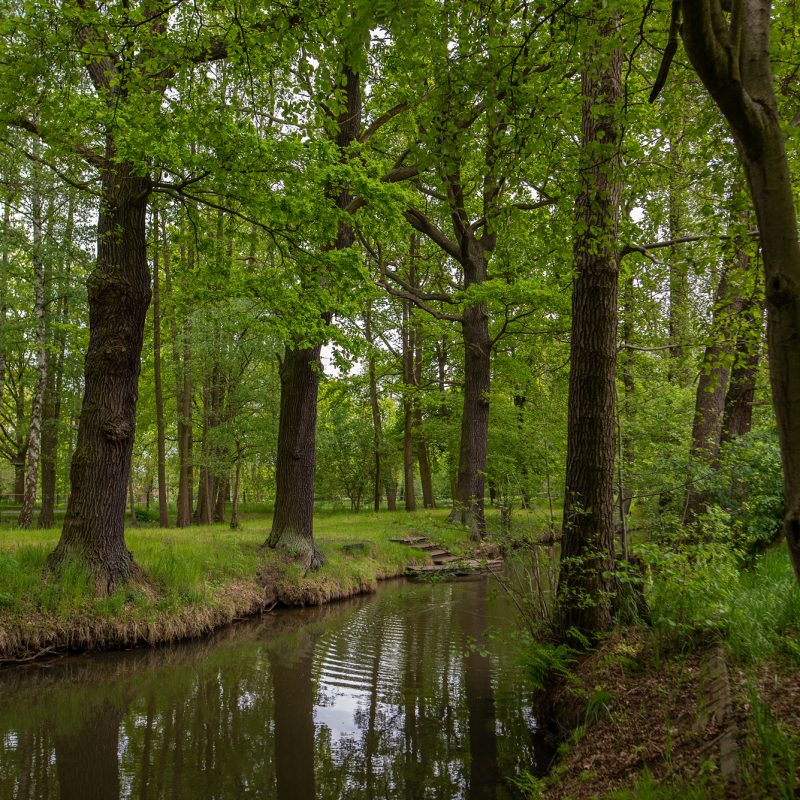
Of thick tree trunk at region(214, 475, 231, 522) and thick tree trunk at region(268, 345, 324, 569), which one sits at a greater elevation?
thick tree trunk at region(268, 345, 324, 569)

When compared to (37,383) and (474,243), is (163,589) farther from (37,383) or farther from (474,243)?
(474,243)

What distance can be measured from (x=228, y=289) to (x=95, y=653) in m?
5.53

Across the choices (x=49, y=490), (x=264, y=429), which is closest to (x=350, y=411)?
(x=264, y=429)

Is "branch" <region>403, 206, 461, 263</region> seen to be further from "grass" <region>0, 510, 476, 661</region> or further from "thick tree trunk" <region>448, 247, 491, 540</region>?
"grass" <region>0, 510, 476, 661</region>

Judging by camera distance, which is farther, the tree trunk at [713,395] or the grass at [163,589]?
the grass at [163,589]

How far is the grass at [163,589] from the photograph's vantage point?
24.7 feet

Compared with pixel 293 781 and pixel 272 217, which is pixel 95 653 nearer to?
pixel 293 781

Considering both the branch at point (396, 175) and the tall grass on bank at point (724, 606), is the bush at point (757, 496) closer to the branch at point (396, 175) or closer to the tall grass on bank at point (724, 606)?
the tall grass on bank at point (724, 606)

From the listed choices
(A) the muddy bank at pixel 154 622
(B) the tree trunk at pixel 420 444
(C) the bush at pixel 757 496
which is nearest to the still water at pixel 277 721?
(A) the muddy bank at pixel 154 622

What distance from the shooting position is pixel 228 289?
9242 mm

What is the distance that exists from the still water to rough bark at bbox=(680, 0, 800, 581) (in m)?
3.51

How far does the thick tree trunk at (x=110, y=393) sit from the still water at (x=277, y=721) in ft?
4.99

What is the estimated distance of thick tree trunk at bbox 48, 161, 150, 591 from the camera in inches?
327

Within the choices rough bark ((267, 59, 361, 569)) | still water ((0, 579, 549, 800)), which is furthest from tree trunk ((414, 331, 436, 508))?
still water ((0, 579, 549, 800))
